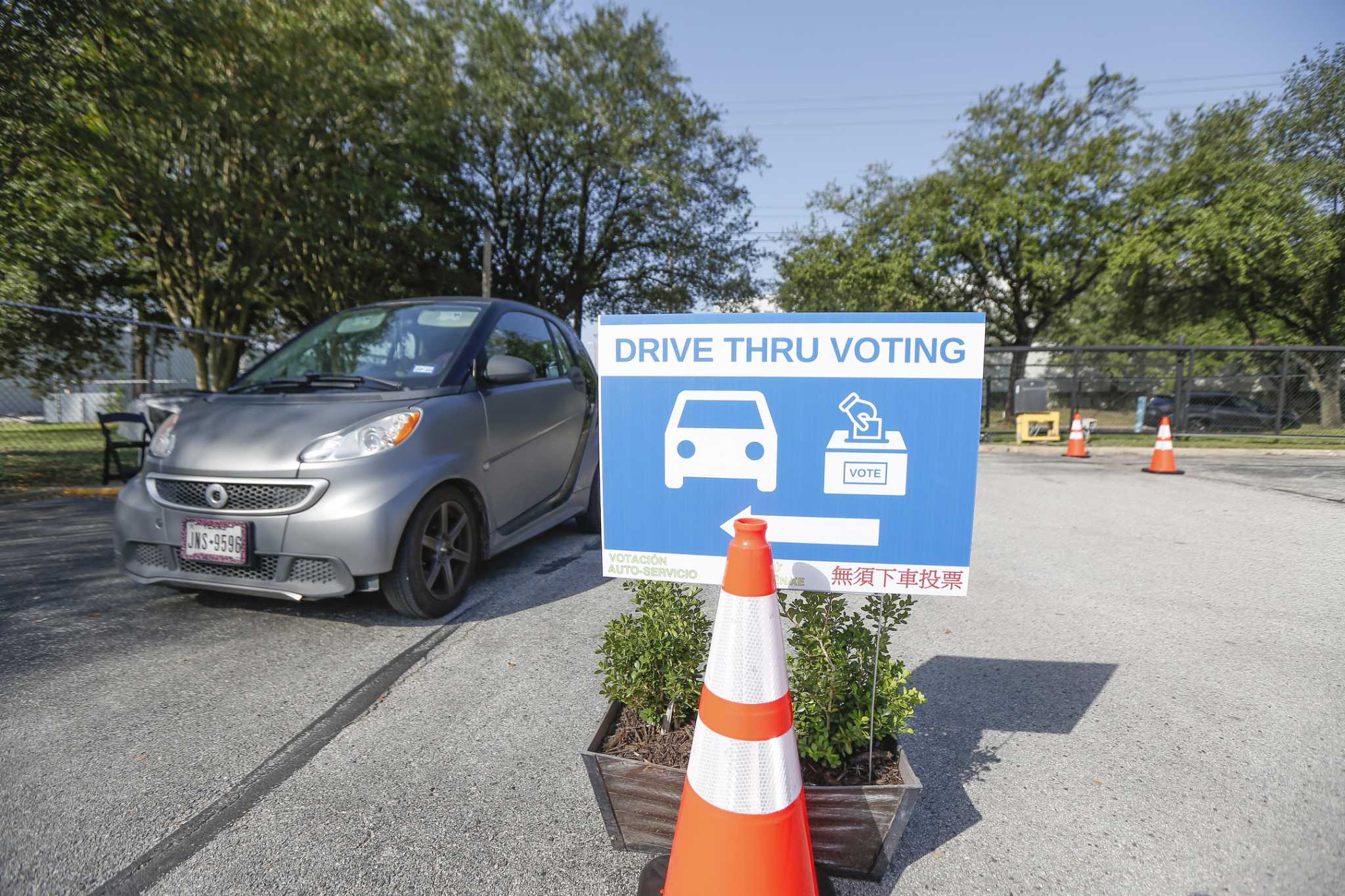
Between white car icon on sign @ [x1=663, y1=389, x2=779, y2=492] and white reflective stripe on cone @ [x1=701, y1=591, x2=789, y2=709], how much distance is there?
410 millimetres

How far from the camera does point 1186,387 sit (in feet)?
50.9

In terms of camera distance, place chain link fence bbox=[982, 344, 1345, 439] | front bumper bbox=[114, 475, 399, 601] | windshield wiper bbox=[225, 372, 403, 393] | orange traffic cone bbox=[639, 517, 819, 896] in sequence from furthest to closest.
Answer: chain link fence bbox=[982, 344, 1345, 439] < windshield wiper bbox=[225, 372, 403, 393] < front bumper bbox=[114, 475, 399, 601] < orange traffic cone bbox=[639, 517, 819, 896]

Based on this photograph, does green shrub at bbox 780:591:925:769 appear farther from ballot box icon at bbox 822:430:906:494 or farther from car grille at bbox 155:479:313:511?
car grille at bbox 155:479:313:511

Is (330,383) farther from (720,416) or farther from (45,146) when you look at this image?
(45,146)

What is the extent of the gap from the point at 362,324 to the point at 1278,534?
7689mm

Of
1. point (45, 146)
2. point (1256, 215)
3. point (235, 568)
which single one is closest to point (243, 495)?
point (235, 568)

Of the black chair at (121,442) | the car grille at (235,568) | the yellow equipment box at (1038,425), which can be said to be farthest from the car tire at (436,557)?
the yellow equipment box at (1038,425)

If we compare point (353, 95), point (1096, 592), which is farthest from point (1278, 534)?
point (353, 95)

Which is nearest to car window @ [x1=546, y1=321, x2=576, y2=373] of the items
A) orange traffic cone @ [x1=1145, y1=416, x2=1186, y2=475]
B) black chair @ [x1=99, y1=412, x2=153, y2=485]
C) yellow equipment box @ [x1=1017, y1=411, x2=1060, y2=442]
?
black chair @ [x1=99, y1=412, x2=153, y2=485]

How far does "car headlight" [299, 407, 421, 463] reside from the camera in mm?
3281

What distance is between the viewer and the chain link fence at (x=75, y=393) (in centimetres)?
688

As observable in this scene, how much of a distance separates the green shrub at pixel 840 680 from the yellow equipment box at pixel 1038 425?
1544 cm

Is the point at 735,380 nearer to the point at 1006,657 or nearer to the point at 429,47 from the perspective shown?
the point at 1006,657

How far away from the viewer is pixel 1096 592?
4.39 meters
